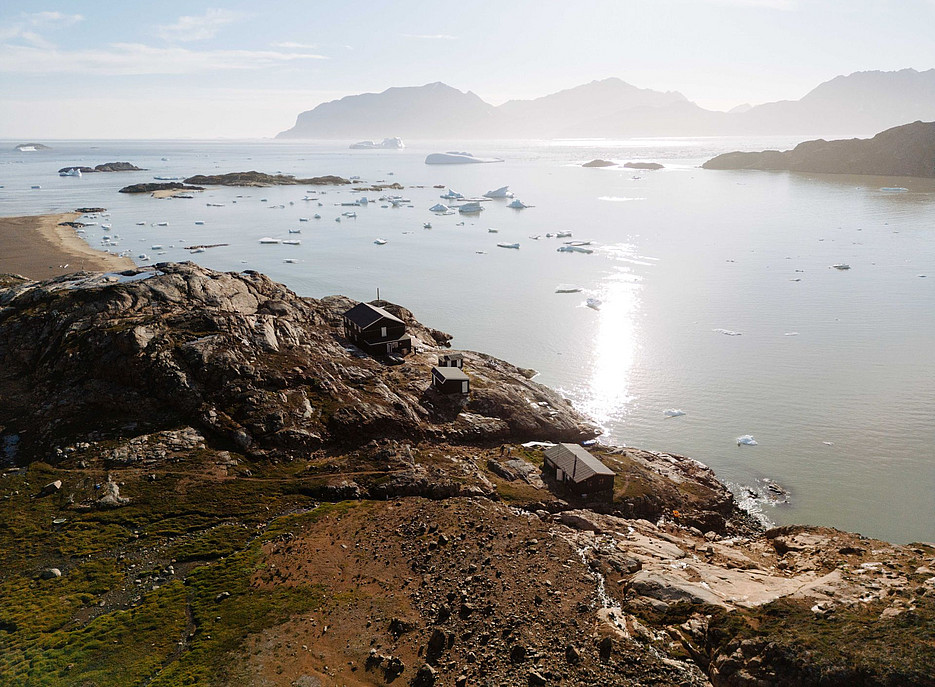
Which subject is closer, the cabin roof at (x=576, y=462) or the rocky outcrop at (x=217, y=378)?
the cabin roof at (x=576, y=462)

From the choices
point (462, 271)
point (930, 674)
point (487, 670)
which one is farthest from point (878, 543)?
point (462, 271)

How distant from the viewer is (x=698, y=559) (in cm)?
2655

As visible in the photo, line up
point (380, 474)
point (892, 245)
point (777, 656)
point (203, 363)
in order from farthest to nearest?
point (892, 245)
point (203, 363)
point (380, 474)
point (777, 656)

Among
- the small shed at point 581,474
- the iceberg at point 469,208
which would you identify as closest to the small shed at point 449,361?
the small shed at point 581,474

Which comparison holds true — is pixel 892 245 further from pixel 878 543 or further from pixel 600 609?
pixel 600 609

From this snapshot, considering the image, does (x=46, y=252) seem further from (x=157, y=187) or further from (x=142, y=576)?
(x=157, y=187)

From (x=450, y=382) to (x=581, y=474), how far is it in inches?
453

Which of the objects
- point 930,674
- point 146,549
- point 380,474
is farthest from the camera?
point 380,474

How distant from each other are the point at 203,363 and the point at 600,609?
27077 millimetres

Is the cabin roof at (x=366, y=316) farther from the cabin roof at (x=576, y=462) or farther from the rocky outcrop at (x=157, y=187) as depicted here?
the rocky outcrop at (x=157, y=187)

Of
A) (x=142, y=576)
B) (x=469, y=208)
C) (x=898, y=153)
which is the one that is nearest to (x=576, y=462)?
(x=142, y=576)

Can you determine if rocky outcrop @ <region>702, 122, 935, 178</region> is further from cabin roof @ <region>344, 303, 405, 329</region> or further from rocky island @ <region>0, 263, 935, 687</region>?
cabin roof @ <region>344, 303, 405, 329</region>

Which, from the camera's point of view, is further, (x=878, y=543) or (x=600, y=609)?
(x=878, y=543)

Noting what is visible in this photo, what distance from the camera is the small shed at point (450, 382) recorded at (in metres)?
39.4
